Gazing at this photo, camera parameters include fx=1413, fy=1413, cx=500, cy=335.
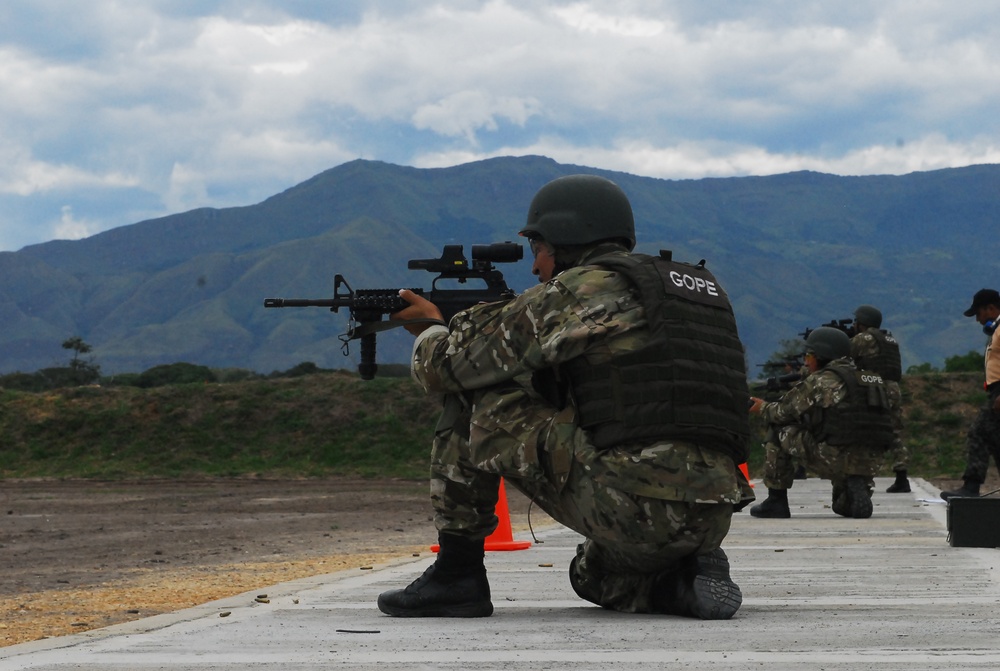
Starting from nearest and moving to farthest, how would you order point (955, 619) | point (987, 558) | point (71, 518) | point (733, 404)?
point (955, 619)
point (733, 404)
point (987, 558)
point (71, 518)

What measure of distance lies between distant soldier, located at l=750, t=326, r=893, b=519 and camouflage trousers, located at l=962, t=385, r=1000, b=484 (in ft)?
2.28

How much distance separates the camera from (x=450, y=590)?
492 cm

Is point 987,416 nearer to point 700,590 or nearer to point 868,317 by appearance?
point 868,317

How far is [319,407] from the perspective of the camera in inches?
1254

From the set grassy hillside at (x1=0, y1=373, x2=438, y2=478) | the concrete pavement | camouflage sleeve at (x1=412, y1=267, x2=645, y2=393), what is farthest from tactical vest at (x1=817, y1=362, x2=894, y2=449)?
grassy hillside at (x1=0, y1=373, x2=438, y2=478)

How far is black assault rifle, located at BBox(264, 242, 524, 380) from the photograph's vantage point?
5.38m

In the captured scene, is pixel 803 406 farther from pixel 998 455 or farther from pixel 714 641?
pixel 714 641

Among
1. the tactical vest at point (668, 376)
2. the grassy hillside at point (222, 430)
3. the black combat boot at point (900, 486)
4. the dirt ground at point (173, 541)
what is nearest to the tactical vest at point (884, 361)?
the black combat boot at point (900, 486)

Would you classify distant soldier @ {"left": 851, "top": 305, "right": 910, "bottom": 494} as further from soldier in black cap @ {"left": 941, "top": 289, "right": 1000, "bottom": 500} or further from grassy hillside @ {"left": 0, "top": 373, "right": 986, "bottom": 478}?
grassy hillside @ {"left": 0, "top": 373, "right": 986, "bottom": 478}

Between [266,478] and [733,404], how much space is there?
23.6 metres

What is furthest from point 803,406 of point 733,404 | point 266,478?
point 266,478

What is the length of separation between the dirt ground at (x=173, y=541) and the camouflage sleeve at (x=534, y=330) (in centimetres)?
218

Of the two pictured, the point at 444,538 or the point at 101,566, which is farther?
the point at 101,566

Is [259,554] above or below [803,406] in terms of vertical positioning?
below
